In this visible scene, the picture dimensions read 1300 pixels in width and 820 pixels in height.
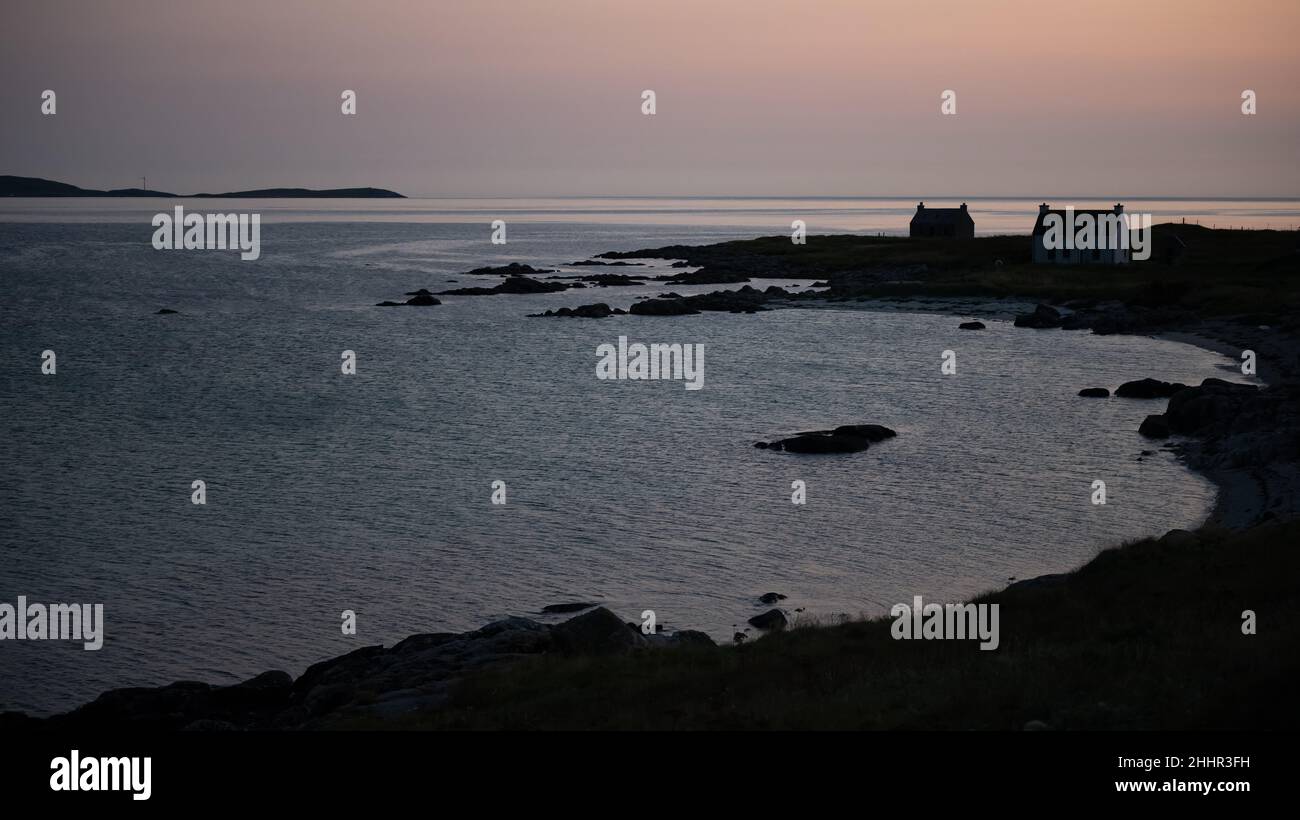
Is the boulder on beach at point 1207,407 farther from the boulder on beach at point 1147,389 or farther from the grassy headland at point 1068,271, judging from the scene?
the grassy headland at point 1068,271

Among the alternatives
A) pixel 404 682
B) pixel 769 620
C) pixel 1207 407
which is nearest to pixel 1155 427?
pixel 1207 407

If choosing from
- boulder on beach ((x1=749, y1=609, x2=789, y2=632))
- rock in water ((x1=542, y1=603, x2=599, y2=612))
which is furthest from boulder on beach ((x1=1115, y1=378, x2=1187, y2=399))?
rock in water ((x1=542, y1=603, x2=599, y2=612))

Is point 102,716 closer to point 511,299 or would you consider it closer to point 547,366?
point 547,366

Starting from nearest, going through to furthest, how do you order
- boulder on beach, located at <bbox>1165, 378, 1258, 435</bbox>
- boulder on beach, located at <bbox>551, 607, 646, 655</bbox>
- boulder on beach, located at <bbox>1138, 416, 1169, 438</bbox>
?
boulder on beach, located at <bbox>551, 607, 646, 655</bbox> → boulder on beach, located at <bbox>1165, 378, 1258, 435</bbox> → boulder on beach, located at <bbox>1138, 416, 1169, 438</bbox>

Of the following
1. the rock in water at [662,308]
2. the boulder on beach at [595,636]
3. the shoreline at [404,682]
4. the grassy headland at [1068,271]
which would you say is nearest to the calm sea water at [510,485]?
the shoreline at [404,682]

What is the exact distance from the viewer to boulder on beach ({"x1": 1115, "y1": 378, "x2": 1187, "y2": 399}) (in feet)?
184

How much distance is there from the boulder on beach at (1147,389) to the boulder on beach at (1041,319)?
30.8 meters

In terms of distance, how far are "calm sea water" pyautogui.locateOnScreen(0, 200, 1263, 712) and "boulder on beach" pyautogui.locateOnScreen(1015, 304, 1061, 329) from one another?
4.77 m

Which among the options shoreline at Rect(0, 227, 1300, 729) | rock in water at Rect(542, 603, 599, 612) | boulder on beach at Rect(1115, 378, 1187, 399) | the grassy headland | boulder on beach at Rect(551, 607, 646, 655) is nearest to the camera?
shoreline at Rect(0, 227, 1300, 729)

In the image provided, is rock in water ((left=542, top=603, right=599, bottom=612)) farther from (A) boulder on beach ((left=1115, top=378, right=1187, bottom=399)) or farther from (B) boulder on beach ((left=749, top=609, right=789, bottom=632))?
(A) boulder on beach ((left=1115, top=378, right=1187, bottom=399))

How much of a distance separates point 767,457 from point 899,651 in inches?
1025

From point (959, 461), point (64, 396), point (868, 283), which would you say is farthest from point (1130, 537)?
point (868, 283)

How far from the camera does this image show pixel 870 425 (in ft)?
161

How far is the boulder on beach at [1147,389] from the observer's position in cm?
5597
